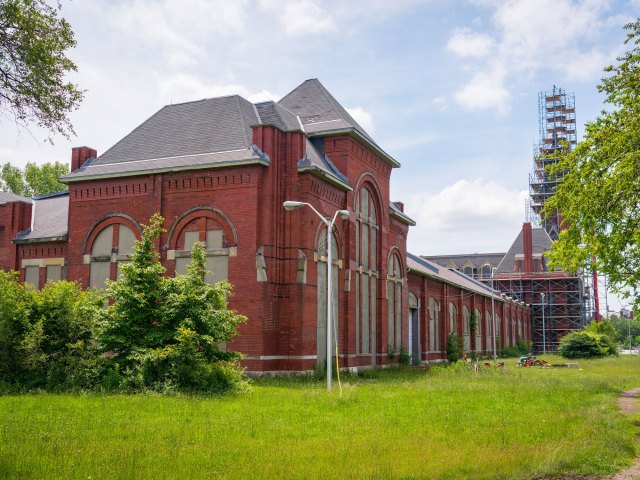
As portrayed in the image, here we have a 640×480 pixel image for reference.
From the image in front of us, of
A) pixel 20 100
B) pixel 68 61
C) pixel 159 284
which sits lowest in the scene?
pixel 159 284

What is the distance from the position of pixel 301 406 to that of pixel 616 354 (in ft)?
192

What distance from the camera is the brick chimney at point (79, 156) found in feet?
114

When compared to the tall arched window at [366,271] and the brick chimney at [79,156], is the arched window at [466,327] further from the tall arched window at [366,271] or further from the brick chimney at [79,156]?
the brick chimney at [79,156]

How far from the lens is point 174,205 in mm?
30750

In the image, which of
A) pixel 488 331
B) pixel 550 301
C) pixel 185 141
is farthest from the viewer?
pixel 550 301

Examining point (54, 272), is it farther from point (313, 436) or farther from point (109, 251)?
point (313, 436)

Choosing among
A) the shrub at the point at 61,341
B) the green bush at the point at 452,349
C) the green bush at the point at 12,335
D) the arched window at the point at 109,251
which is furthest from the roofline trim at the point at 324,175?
the green bush at the point at 452,349

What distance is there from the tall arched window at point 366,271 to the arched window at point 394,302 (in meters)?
2.97

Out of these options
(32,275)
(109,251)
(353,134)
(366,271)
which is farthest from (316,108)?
(32,275)

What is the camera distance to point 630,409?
66.1 feet

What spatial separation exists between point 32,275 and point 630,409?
28.8m

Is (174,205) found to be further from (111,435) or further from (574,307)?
(574,307)

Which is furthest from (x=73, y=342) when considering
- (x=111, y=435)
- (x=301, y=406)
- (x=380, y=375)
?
(x=380, y=375)

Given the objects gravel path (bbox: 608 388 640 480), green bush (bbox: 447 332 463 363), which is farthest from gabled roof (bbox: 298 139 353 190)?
green bush (bbox: 447 332 463 363)
